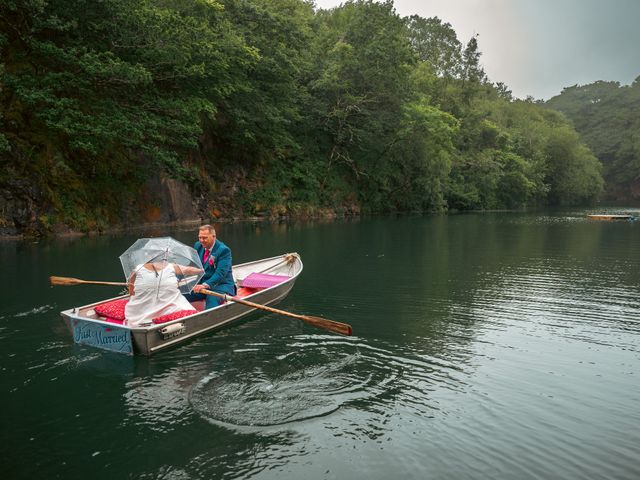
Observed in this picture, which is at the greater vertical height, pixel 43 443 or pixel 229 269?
pixel 229 269

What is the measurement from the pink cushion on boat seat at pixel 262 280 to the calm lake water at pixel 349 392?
20.8 inches

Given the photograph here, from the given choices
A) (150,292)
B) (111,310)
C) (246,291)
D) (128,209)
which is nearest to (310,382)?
(150,292)

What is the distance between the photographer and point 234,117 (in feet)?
104

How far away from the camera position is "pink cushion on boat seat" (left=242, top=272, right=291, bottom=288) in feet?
36.5

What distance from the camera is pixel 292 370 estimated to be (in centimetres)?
696

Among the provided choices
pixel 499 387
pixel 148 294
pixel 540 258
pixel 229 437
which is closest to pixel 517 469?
pixel 499 387

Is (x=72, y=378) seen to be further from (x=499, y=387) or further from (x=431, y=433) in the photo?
(x=499, y=387)

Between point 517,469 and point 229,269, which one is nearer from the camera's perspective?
point 517,469

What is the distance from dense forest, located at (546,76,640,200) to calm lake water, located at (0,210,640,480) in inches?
3393

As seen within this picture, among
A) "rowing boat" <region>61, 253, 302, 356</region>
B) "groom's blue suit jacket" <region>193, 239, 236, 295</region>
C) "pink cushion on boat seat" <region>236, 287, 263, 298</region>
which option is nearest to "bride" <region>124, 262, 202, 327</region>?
"rowing boat" <region>61, 253, 302, 356</region>

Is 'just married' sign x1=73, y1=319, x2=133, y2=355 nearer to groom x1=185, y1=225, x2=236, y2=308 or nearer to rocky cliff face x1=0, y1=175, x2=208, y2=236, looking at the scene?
groom x1=185, y1=225, x2=236, y2=308

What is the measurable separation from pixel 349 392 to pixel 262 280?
5367mm

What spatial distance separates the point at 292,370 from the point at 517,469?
320cm

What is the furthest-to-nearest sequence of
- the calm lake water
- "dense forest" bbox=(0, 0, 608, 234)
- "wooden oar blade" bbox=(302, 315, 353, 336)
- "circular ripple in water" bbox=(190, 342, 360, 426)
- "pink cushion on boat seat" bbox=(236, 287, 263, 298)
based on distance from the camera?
A: "dense forest" bbox=(0, 0, 608, 234)
"pink cushion on boat seat" bbox=(236, 287, 263, 298)
"wooden oar blade" bbox=(302, 315, 353, 336)
"circular ripple in water" bbox=(190, 342, 360, 426)
the calm lake water
